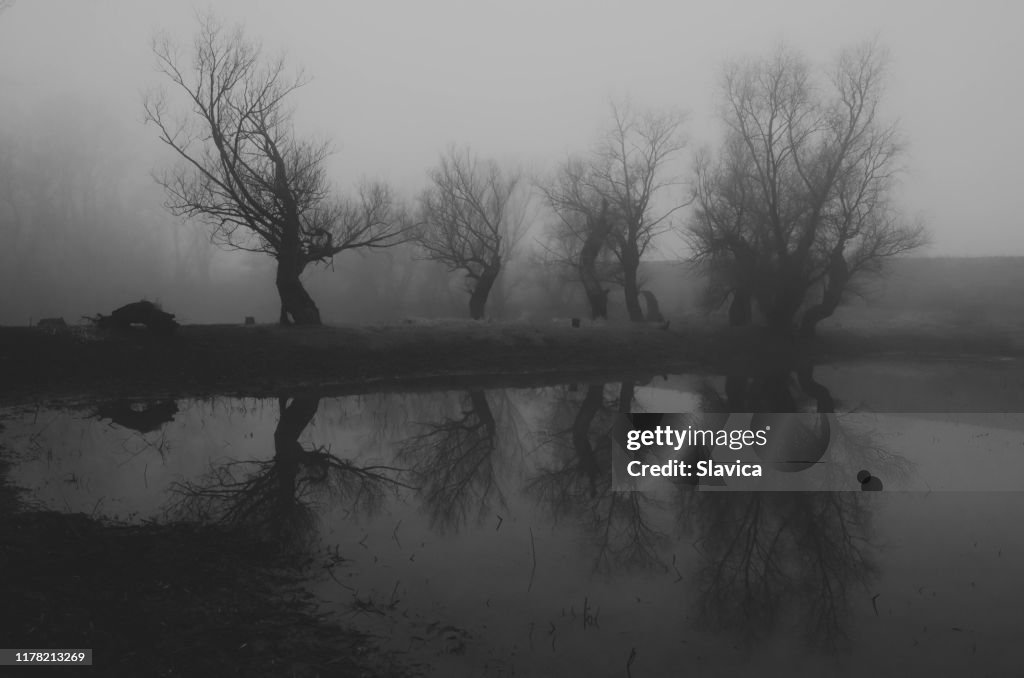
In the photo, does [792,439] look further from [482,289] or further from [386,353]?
[482,289]

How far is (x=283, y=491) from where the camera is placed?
10.3m

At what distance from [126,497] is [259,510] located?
2077 millimetres

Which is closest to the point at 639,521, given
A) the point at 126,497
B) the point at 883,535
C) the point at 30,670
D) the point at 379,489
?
the point at 883,535

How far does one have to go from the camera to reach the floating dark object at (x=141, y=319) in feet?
71.5

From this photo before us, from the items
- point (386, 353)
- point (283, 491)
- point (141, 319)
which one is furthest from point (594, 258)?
point (283, 491)

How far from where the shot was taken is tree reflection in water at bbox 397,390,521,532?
9758 millimetres

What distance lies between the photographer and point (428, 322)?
99.4 ft

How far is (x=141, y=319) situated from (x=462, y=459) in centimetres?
1471

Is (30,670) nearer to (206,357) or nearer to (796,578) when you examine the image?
(796,578)

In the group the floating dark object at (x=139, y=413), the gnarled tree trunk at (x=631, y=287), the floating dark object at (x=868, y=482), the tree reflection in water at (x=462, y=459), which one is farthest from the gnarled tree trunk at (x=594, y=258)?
the floating dark object at (x=868, y=482)

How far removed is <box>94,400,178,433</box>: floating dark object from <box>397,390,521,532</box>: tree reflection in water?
5890mm

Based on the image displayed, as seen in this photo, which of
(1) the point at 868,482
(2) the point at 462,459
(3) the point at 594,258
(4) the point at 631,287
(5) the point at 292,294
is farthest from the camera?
(3) the point at 594,258

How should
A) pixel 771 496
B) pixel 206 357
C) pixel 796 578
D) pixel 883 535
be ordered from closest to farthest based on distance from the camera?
pixel 796 578 < pixel 883 535 < pixel 771 496 < pixel 206 357

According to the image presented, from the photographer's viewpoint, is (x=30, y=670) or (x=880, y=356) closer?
(x=30, y=670)
